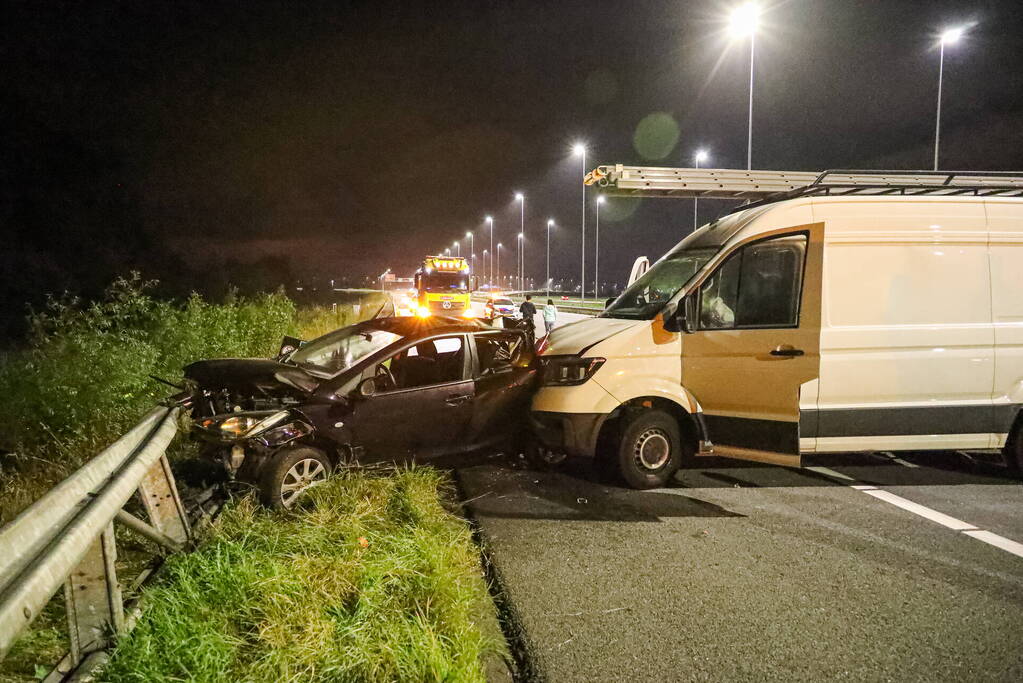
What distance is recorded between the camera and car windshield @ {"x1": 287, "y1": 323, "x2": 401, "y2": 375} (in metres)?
6.43

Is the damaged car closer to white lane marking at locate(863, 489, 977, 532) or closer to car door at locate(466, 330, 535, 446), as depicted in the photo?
car door at locate(466, 330, 535, 446)

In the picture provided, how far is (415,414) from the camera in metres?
5.77

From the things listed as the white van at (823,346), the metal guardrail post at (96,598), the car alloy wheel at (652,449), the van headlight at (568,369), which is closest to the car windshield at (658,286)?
the white van at (823,346)

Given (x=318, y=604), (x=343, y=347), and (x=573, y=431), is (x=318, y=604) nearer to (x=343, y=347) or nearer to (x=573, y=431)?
(x=573, y=431)

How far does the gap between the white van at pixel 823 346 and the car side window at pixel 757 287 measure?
0.01 meters

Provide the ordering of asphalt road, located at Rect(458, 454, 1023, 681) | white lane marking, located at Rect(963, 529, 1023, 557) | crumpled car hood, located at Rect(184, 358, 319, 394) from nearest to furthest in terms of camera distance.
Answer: asphalt road, located at Rect(458, 454, 1023, 681)
white lane marking, located at Rect(963, 529, 1023, 557)
crumpled car hood, located at Rect(184, 358, 319, 394)

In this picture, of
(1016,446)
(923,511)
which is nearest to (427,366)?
(923,511)

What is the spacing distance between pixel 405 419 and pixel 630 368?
2.00 m

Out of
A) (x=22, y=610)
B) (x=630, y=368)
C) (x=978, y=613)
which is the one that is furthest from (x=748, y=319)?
(x=22, y=610)

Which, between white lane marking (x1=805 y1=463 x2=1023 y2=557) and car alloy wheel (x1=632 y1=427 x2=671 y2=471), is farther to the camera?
car alloy wheel (x1=632 y1=427 x2=671 y2=471)

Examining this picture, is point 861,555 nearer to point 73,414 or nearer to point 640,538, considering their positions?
point 640,538

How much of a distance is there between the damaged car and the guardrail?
0.97m

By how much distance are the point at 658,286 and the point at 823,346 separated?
1.65 metres

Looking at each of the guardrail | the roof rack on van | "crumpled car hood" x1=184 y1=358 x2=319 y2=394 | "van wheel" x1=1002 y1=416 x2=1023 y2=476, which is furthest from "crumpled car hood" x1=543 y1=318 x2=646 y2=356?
the roof rack on van
